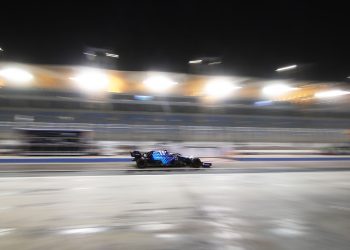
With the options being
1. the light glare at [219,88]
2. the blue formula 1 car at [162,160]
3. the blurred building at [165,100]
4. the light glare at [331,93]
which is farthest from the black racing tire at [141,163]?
the light glare at [331,93]

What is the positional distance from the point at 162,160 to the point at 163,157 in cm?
14

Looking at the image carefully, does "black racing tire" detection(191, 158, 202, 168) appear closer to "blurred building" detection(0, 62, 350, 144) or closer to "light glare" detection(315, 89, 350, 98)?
"blurred building" detection(0, 62, 350, 144)

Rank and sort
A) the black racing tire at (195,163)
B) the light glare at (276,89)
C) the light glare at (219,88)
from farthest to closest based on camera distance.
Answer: the light glare at (276,89) < the light glare at (219,88) < the black racing tire at (195,163)

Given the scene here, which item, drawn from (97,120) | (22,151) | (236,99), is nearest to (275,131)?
(236,99)

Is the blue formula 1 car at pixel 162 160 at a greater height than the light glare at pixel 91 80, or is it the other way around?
the light glare at pixel 91 80

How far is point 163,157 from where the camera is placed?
40.9 ft

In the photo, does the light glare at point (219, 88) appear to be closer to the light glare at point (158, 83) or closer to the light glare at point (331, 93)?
the light glare at point (158, 83)

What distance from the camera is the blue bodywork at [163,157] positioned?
1241 cm

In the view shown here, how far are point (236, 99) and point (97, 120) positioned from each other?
1062cm

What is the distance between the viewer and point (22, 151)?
14742 mm

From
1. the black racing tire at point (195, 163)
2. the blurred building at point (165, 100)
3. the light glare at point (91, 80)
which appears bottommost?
the black racing tire at point (195, 163)

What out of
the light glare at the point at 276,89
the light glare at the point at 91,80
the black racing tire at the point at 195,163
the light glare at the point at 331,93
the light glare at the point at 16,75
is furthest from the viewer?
the light glare at the point at 331,93

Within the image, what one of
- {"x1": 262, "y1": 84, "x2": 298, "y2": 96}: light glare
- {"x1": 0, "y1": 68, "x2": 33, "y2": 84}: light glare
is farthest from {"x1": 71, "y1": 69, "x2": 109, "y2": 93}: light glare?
{"x1": 262, "y1": 84, "x2": 298, "y2": 96}: light glare

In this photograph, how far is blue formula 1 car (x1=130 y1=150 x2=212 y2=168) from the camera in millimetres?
12375
